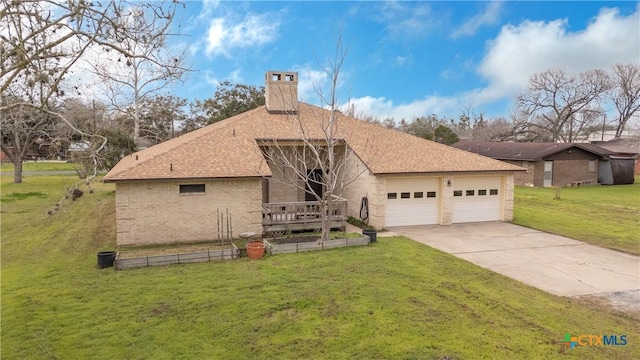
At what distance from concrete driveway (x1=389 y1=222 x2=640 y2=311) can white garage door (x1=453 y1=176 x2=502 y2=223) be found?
81 centimetres

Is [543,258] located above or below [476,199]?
below

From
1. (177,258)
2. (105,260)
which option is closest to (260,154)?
(177,258)

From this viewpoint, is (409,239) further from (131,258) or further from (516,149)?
(516,149)

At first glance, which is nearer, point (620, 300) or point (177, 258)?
point (620, 300)

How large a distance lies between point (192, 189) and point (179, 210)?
82 centimetres

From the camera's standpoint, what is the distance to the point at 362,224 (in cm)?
1691

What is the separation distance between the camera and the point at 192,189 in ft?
45.9

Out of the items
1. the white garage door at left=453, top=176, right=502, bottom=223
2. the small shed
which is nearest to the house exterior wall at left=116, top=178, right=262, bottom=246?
the white garage door at left=453, top=176, right=502, bottom=223

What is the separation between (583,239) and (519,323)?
367 inches

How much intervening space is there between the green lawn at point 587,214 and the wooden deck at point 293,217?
26.6 ft

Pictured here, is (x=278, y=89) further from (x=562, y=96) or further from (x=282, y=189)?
(x=562, y=96)

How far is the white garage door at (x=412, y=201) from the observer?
16797mm

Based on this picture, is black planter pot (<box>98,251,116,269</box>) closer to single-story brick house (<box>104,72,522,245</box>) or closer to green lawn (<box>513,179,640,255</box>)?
single-story brick house (<box>104,72,522,245</box>)

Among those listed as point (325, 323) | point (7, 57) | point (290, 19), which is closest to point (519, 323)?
point (325, 323)
